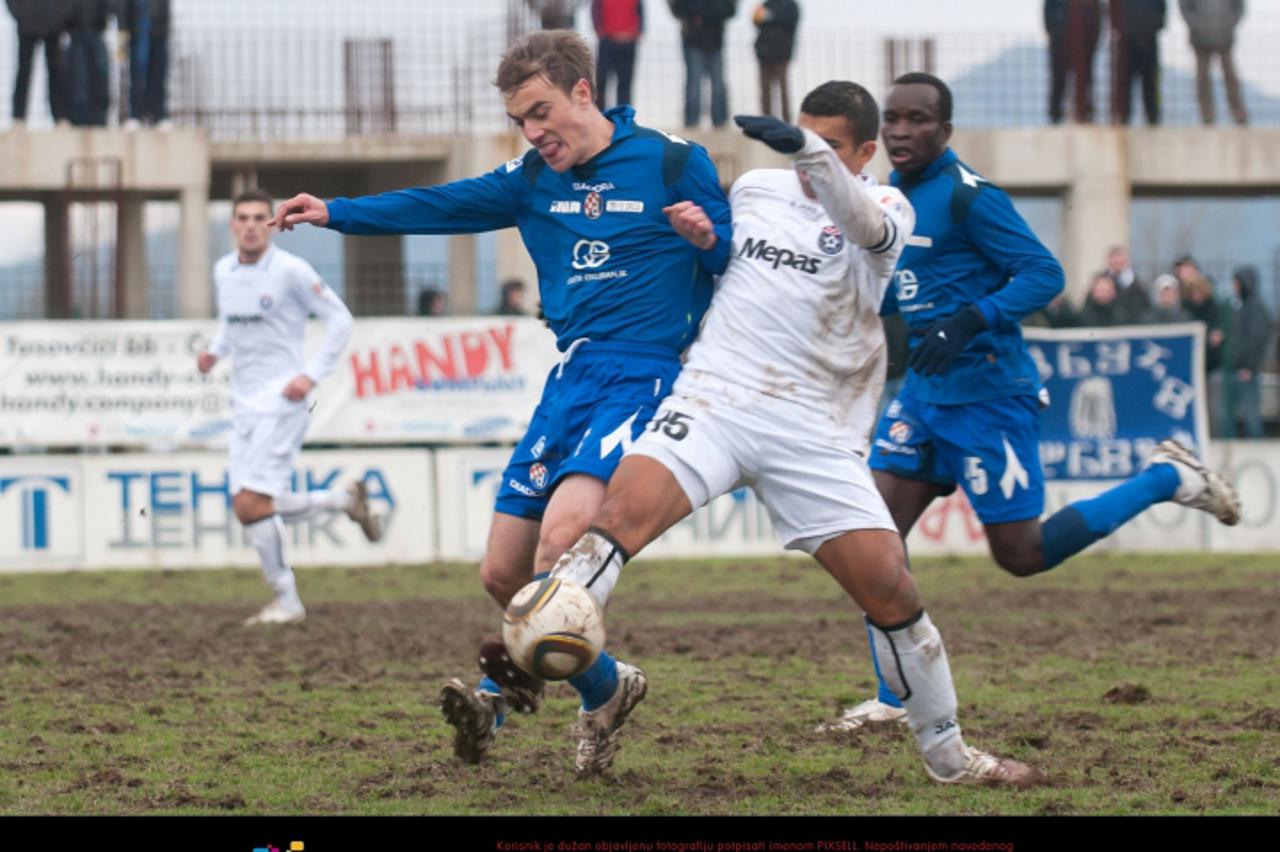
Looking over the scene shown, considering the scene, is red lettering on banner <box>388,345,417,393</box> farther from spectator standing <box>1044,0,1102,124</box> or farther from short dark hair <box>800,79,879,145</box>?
short dark hair <box>800,79,879,145</box>

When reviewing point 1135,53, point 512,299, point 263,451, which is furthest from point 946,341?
point 1135,53

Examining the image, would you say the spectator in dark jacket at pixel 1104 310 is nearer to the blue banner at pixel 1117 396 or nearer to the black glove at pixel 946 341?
the blue banner at pixel 1117 396

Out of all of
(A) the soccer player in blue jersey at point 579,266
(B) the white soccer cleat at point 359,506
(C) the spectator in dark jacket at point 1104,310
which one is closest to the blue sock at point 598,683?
(A) the soccer player in blue jersey at point 579,266

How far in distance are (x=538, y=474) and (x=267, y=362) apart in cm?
613

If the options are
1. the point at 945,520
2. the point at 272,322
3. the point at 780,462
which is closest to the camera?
the point at 780,462

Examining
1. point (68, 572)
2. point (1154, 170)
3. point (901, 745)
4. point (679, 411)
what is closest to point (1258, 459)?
point (1154, 170)

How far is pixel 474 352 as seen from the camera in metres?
18.2

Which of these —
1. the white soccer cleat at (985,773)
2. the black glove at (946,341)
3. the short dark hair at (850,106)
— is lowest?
the white soccer cleat at (985,773)

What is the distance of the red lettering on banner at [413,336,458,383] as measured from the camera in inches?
714

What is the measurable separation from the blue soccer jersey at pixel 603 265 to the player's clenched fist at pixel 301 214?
0.25 ft

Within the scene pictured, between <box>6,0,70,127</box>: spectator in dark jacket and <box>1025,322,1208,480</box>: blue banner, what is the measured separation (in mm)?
10766

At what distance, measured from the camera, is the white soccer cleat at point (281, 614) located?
1232cm

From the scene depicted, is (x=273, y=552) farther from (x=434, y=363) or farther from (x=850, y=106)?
(x=850, y=106)

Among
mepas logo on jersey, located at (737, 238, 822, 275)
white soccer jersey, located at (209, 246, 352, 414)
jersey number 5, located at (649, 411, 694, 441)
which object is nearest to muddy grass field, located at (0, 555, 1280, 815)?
jersey number 5, located at (649, 411, 694, 441)
